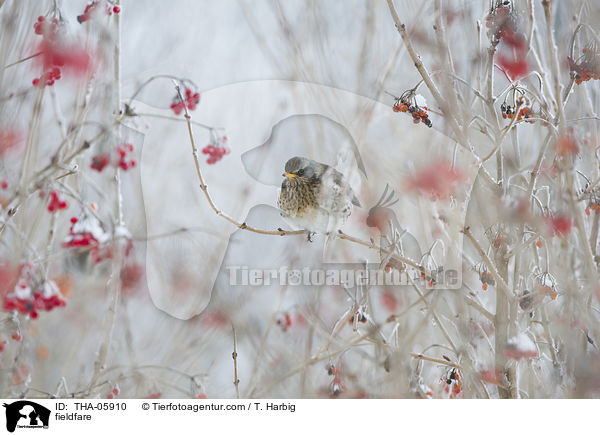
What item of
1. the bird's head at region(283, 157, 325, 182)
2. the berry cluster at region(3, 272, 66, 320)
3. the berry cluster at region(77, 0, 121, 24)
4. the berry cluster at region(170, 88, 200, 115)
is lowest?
the berry cluster at region(3, 272, 66, 320)

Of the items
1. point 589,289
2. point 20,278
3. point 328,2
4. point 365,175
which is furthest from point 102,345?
point 589,289

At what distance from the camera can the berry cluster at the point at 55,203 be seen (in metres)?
1.09

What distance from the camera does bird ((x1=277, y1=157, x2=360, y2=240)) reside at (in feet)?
4.05

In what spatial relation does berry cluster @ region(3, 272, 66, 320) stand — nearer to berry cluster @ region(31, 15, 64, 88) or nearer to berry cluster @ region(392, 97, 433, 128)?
berry cluster @ region(31, 15, 64, 88)

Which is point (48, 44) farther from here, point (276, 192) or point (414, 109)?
point (414, 109)

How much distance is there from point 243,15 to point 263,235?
58 centimetres

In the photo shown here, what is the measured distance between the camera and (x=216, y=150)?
1227mm

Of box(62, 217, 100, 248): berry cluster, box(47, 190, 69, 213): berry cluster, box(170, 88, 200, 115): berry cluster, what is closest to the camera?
box(62, 217, 100, 248): berry cluster

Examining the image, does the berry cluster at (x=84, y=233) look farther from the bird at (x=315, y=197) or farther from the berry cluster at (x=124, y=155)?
the bird at (x=315, y=197)

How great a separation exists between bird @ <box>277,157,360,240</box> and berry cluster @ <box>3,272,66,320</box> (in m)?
0.57

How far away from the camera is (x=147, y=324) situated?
128 cm

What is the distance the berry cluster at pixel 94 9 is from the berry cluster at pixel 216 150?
1.28ft
